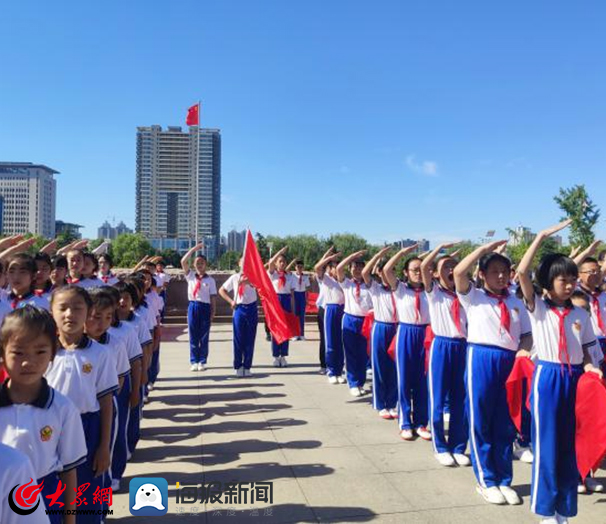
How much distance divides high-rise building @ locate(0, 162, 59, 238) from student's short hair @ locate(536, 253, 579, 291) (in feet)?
397

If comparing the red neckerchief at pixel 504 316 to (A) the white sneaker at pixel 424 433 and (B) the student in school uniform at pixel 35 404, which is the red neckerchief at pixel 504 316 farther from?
(B) the student in school uniform at pixel 35 404

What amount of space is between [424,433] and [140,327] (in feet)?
9.66

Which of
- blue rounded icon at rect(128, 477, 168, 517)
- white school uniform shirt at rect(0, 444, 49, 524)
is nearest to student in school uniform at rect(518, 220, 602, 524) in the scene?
blue rounded icon at rect(128, 477, 168, 517)

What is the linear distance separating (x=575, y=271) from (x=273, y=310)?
495cm

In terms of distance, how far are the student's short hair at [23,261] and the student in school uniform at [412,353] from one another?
3188 mm

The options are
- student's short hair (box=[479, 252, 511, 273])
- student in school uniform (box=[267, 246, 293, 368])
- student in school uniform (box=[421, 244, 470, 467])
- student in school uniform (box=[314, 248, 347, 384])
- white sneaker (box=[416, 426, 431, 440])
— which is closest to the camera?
student's short hair (box=[479, 252, 511, 273])

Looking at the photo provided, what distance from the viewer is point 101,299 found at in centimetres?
307

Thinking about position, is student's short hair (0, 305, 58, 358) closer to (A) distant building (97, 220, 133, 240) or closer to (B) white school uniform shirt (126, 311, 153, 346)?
(B) white school uniform shirt (126, 311, 153, 346)

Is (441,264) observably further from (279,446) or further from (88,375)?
(88,375)

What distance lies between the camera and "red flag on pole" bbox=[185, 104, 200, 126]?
50.8 feet

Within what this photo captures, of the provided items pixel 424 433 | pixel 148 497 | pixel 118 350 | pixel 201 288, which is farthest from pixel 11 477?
pixel 201 288

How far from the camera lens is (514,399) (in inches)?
135

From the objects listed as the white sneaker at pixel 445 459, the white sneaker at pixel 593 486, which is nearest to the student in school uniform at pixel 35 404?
the white sneaker at pixel 445 459

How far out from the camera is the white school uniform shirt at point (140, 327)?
14.2 ft
